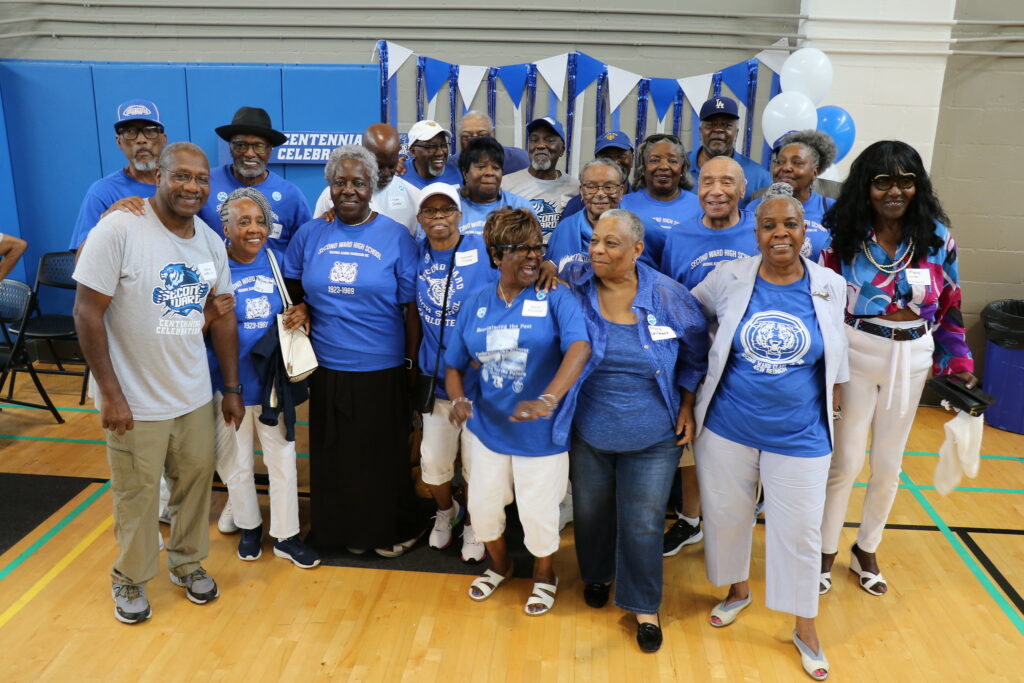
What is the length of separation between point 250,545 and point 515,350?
5.71 ft

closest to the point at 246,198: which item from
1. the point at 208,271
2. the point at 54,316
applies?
the point at 208,271

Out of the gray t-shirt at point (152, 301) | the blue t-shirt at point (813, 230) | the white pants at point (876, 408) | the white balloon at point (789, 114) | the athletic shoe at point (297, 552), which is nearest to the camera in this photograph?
the gray t-shirt at point (152, 301)

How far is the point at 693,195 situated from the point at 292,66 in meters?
3.76

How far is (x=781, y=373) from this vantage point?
2777 millimetres

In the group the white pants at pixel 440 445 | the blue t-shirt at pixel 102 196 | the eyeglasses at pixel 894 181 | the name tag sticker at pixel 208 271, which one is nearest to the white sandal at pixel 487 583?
the white pants at pixel 440 445

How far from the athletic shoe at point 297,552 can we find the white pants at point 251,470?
50mm

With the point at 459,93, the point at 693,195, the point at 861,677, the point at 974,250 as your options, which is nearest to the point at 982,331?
the point at 974,250

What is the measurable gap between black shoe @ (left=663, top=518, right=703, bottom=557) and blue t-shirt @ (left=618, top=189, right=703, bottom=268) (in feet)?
4.40

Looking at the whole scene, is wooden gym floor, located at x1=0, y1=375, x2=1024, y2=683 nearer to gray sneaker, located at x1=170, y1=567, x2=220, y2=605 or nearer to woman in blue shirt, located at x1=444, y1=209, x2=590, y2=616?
gray sneaker, located at x1=170, y1=567, x2=220, y2=605

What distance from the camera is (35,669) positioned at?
2812mm

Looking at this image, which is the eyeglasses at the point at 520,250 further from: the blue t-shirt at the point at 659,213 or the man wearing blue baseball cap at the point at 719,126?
the man wearing blue baseball cap at the point at 719,126

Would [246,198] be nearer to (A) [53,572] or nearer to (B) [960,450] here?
(A) [53,572]

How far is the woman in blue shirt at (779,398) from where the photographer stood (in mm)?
2756

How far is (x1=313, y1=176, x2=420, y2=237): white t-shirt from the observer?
3.89m
